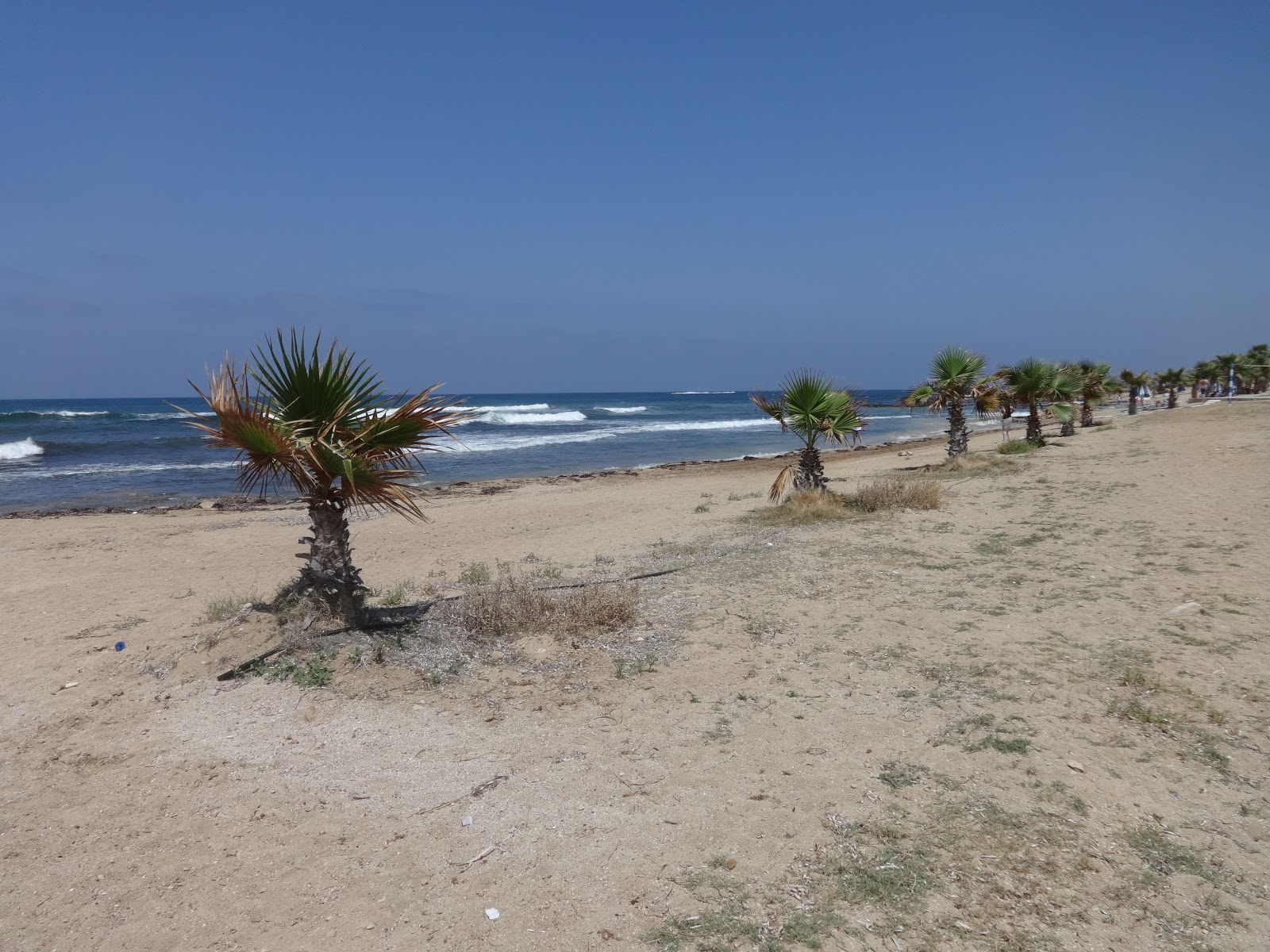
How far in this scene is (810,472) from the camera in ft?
41.3

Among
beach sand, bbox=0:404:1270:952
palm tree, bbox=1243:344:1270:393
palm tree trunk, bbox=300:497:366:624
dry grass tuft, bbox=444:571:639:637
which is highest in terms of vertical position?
palm tree, bbox=1243:344:1270:393

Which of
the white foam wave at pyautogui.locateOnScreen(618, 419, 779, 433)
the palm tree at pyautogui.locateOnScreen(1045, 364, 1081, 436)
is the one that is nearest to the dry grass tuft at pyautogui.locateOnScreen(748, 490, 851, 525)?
the palm tree at pyautogui.locateOnScreen(1045, 364, 1081, 436)

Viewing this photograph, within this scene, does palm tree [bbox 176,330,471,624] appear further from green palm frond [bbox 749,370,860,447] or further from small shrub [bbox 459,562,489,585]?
green palm frond [bbox 749,370,860,447]

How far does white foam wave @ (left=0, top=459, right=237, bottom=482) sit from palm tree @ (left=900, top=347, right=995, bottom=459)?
71.1 feet

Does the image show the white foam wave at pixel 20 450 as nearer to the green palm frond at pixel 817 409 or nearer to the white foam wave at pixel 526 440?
the white foam wave at pixel 526 440

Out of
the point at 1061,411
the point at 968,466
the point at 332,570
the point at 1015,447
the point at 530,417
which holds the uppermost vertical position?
the point at 1061,411

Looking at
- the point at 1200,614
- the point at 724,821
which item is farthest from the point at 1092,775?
the point at 1200,614

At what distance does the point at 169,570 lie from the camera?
33.6ft

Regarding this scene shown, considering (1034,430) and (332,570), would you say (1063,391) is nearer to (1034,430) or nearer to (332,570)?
(1034,430)

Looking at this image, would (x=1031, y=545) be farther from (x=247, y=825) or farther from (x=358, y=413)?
(x=247, y=825)

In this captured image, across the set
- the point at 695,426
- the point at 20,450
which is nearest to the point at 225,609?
the point at 20,450

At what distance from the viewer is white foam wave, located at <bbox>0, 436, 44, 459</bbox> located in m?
32.0

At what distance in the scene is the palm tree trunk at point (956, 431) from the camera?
18.1 metres

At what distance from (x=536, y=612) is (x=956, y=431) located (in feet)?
49.6
